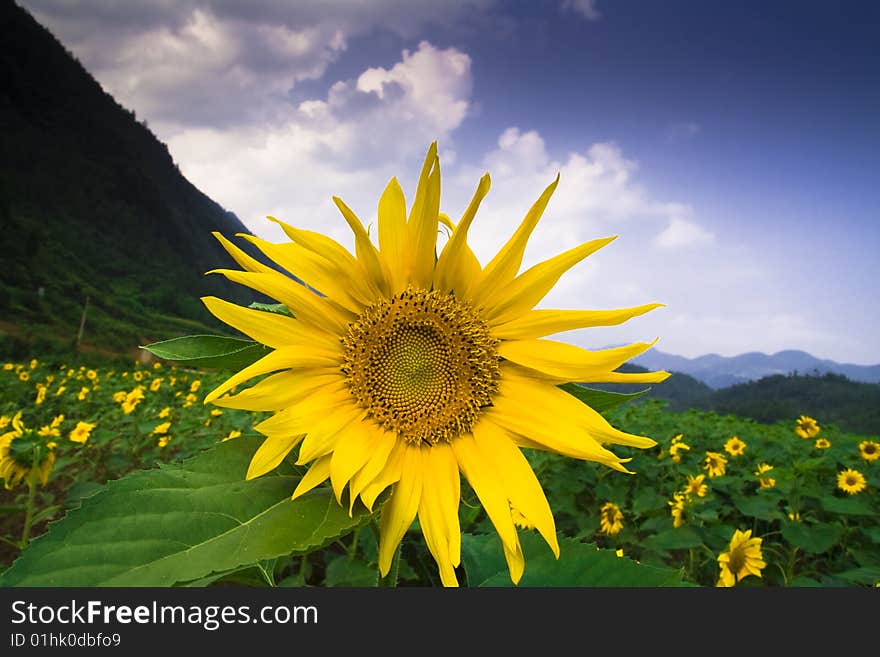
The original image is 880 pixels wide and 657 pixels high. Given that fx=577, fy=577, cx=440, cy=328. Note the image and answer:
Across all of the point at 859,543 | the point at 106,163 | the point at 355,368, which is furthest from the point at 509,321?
the point at 106,163

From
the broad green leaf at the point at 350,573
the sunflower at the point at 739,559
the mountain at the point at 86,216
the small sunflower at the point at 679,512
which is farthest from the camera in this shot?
the mountain at the point at 86,216

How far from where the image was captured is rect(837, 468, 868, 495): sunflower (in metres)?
5.00

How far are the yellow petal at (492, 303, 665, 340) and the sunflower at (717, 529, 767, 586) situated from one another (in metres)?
3.19

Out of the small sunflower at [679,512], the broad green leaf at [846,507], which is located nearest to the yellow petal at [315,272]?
the small sunflower at [679,512]

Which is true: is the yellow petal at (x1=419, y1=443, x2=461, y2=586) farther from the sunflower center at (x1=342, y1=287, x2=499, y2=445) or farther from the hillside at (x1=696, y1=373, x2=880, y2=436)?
the hillside at (x1=696, y1=373, x2=880, y2=436)

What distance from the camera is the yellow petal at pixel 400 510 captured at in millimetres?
942

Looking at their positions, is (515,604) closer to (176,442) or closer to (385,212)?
(385,212)

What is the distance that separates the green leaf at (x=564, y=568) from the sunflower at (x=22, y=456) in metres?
2.80

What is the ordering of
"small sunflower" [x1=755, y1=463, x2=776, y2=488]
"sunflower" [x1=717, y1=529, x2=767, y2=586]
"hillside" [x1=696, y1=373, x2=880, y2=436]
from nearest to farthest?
"sunflower" [x1=717, y1=529, x2=767, y2=586], "small sunflower" [x1=755, y1=463, x2=776, y2=488], "hillside" [x1=696, y1=373, x2=880, y2=436]

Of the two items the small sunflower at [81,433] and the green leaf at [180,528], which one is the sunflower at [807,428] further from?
the small sunflower at [81,433]

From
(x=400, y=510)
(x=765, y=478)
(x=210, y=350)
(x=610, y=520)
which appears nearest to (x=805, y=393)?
(x=765, y=478)

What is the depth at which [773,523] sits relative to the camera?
491 centimetres

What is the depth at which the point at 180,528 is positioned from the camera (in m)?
0.84

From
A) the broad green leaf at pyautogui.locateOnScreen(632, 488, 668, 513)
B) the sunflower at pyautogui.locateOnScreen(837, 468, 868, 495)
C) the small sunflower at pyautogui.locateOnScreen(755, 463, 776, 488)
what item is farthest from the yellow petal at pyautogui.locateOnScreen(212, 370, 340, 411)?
the sunflower at pyautogui.locateOnScreen(837, 468, 868, 495)
